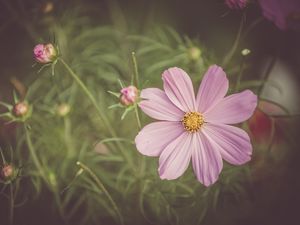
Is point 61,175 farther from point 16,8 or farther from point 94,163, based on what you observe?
point 16,8

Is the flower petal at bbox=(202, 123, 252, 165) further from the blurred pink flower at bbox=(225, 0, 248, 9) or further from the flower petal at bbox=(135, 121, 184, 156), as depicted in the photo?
the blurred pink flower at bbox=(225, 0, 248, 9)

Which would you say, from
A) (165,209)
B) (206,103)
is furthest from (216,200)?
(206,103)

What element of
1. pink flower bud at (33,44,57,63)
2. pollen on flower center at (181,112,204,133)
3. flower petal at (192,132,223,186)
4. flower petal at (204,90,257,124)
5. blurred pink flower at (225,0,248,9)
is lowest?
flower petal at (192,132,223,186)

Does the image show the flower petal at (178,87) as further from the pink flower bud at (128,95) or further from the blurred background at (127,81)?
the blurred background at (127,81)

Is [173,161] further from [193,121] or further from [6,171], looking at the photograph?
[6,171]

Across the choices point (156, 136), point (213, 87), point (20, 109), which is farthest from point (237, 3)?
point (20, 109)

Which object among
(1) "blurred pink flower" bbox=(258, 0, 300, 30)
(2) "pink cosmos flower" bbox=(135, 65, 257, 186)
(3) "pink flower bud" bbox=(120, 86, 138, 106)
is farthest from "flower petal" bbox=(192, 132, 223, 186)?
(1) "blurred pink flower" bbox=(258, 0, 300, 30)
